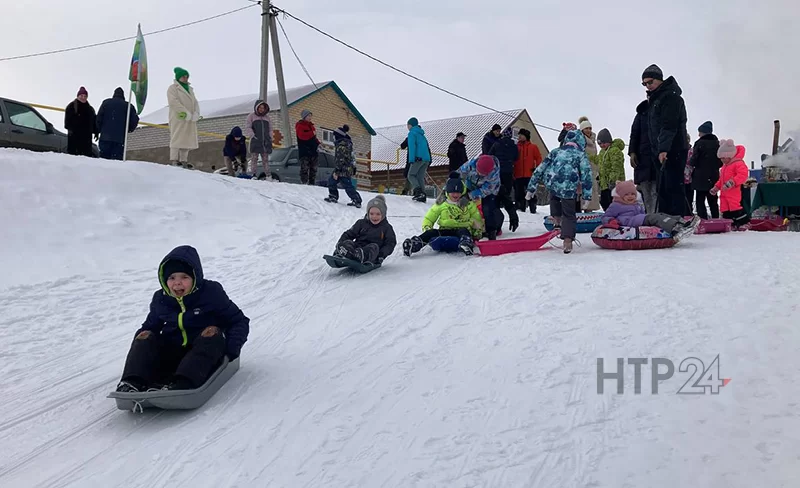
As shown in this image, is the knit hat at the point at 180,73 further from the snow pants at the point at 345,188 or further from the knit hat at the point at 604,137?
the knit hat at the point at 604,137

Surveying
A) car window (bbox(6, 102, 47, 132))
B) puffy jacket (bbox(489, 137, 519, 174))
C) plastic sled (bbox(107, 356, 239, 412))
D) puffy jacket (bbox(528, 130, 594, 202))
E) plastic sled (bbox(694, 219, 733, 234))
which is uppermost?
car window (bbox(6, 102, 47, 132))

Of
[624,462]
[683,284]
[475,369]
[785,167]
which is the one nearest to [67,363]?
[475,369]

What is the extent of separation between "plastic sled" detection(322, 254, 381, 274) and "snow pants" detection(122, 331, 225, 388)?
9.09 ft

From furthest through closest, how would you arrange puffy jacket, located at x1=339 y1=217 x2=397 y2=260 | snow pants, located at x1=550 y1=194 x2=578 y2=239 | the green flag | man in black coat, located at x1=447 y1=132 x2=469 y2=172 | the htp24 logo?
1. man in black coat, located at x1=447 y1=132 x2=469 y2=172
2. the green flag
3. snow pants, located at x1=550 y1=194 x2=578 y2=239
4. puffy jacket, located at x1=339 y1=217 x2=397 y2=260
5. the htp24 logo

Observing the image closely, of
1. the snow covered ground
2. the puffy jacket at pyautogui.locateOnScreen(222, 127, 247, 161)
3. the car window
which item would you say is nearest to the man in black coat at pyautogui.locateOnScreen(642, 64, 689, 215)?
the snow covered ground

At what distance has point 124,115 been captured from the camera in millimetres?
10414

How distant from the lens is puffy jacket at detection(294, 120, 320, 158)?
11.9 m

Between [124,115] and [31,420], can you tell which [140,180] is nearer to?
[124,115]

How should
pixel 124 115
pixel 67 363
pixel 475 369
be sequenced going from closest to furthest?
pixel 475 369
pixel 67 363
pixel 124 115

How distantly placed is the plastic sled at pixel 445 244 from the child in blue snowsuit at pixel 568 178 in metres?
0.96

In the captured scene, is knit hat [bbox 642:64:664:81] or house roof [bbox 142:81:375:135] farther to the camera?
house roof [bbox 142:81:375:135]

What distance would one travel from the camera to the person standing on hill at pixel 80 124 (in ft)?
33.2

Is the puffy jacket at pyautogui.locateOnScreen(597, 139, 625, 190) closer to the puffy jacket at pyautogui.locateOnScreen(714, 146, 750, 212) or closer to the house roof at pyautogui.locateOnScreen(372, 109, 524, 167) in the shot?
the puffy jacket at pyautogui.locateOnScreen(714, 146, 750, 212)

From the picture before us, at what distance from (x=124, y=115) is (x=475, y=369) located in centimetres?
880
